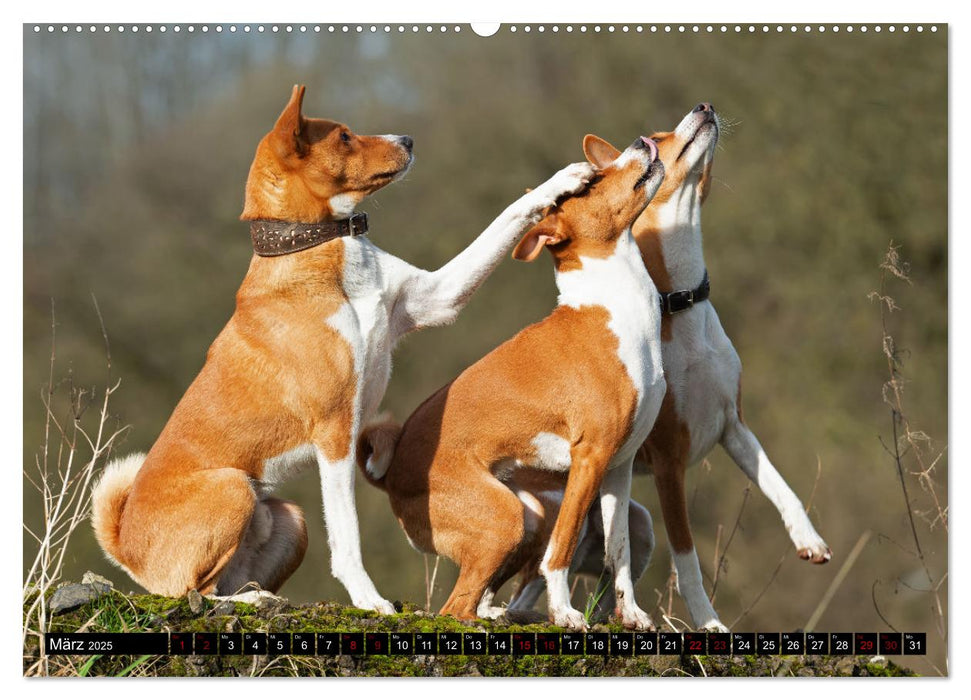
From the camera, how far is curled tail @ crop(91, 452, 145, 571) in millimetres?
5312

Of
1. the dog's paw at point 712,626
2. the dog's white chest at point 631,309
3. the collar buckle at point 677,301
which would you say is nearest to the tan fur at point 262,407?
the dog's white chest at point 631,309

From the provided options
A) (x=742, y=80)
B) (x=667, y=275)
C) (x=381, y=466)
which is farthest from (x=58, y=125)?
(x=742, y=80)

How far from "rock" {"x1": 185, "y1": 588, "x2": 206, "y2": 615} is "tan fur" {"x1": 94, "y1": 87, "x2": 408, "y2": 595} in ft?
0.75

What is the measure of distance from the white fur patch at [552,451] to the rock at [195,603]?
63.8 inches

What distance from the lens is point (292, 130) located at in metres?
5.13

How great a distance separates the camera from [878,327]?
12.5m

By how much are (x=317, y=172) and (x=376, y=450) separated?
4.39ft

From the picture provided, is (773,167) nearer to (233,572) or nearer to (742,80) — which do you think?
(742,80)

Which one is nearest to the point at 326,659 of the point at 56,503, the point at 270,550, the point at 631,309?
the point at 270,550

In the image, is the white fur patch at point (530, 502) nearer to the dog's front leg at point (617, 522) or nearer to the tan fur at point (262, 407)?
the dog's front leg at point (617, 522)

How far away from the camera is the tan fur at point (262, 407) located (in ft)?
16.5

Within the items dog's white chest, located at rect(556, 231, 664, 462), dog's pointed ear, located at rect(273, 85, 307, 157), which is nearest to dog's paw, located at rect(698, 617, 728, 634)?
dog's white chest, located at rect(556, 231, 664, 462)

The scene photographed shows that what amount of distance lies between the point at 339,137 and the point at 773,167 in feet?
30.0

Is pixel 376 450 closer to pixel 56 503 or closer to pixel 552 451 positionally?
pixel 552 451
